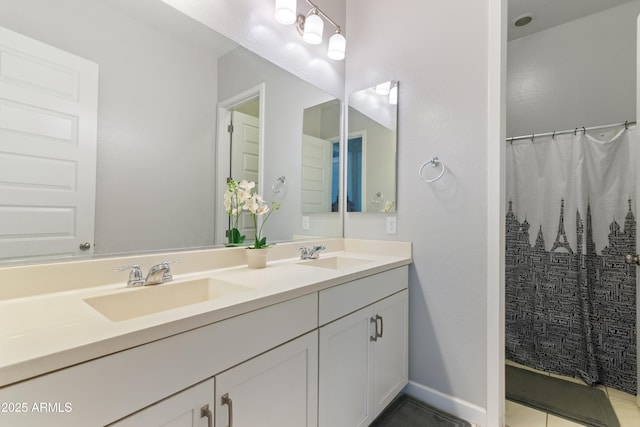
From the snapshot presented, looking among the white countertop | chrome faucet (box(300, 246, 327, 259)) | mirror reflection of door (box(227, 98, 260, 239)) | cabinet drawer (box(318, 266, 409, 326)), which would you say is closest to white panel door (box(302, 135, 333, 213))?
chrome faucet (box(300, 246, 327, 259))

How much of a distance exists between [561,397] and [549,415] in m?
0.25

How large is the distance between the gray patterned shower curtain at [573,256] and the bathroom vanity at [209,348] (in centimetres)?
126

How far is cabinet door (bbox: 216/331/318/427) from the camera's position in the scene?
79cm

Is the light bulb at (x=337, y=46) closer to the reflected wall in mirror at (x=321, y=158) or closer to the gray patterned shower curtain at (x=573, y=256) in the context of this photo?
the reflected wall in mirror at (x=321, y=158)

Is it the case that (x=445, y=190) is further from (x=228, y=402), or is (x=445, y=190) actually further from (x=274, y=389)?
(x=228, y=402)

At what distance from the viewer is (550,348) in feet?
6.73

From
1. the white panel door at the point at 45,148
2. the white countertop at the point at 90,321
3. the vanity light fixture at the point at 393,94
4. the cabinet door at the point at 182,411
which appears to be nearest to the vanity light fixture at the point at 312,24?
the vanity light fixture at the point at 393,94

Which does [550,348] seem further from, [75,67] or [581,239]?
[75,67]

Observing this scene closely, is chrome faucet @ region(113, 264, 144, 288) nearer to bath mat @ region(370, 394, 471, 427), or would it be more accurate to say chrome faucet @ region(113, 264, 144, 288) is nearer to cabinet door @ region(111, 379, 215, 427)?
cabinet door @ region(111, 379, 215, 427)

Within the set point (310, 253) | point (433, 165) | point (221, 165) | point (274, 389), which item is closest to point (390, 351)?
point (310, 253)

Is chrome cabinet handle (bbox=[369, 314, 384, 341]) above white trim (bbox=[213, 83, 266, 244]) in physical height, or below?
below

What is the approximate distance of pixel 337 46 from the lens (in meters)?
1.92

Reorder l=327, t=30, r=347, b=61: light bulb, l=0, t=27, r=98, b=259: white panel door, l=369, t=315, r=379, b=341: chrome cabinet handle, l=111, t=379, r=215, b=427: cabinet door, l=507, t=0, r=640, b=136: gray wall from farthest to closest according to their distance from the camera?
l=507, t=0, r=640, b=136: gray wall
l=327, t=30, r=347, b=61: light bulb
l=369, t=315, r=379, b=341: chrome cabinet handle
l=0, t=27, r=98, b=259: white panel door
l=111, t=379, r=215, b=427: cabinet door

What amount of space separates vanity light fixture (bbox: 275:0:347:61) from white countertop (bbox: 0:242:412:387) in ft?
4.54
